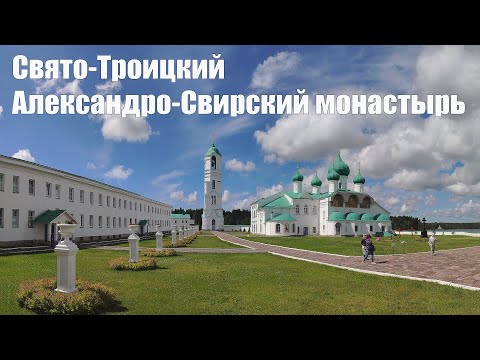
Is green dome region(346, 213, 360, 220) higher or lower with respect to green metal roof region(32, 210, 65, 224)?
lower

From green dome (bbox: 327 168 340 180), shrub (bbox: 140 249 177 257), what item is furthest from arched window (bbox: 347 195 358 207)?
shrub (bbox: 140 249 177 257)

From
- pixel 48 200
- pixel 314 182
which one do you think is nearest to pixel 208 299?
pixel 48 200

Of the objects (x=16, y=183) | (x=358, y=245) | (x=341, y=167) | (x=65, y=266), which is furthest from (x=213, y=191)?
(x=65, y=266)

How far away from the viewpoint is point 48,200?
31.2 meters

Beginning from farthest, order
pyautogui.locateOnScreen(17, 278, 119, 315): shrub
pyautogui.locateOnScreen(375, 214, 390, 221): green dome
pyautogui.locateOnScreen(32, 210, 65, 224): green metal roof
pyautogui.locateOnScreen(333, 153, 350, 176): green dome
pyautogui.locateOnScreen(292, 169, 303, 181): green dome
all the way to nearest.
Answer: pyautogui.locateOnScreen(292, 169, 303, 181): green dome, pyautogui.locateOnScreen(333, 153, 350, 176): green dome, pyautogui.locateOnScreen(375, 214, 390, 221): green dome, pyautogui.locateOnScreen(32, 210, 65, 224): green metal roof, pyautogui.locateOnScreen(17, 278, 119, 315): shrub

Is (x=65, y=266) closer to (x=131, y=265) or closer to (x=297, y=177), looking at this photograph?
(x=131, y=265)

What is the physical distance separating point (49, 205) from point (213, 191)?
61.8m

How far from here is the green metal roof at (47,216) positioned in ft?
95.6

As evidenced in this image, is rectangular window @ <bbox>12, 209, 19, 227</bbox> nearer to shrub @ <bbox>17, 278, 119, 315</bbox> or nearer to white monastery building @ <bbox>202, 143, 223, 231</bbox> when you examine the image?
shrub @ <bbox>17, 278, 119, 315</bbox>

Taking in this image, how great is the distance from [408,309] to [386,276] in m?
5.70

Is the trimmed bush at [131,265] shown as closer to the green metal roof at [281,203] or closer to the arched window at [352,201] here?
the green metal roof at [281,203]

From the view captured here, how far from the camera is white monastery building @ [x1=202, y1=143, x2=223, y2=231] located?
300ft
